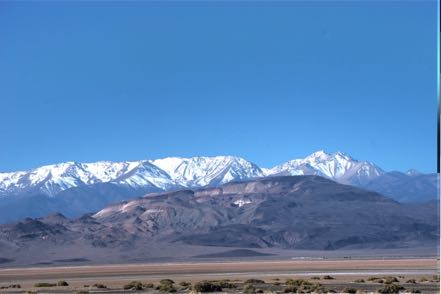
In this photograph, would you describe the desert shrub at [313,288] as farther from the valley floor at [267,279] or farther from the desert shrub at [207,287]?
the desert shrub at [207,287]

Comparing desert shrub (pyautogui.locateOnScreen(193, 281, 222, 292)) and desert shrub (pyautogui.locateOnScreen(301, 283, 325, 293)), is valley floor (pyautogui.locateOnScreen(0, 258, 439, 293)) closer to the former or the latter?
desert shrub (pyautogui.locateOnScreen(301, 283, 325, 293))

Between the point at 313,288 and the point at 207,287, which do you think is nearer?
the point at 313,288

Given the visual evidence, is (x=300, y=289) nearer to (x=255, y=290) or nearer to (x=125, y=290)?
(x=255, y=290)

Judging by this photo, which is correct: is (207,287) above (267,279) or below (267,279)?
below

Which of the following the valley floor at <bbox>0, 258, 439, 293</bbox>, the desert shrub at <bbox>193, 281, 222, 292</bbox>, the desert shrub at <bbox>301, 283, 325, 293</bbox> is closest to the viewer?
the desert shrub at <bbox>301, 283, 325, 293</bbox>

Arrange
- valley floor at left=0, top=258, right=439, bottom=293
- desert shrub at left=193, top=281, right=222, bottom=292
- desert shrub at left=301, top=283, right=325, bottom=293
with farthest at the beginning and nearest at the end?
valley floor at left=0, top=258, right=439, bottom=293, desert shrub at left=193, top=281, right=222, bottom=292, desert shrub at left=301, top=283, right=325, bottom=293

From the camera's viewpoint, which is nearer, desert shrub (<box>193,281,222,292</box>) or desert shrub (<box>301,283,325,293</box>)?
desert shrub (<box>301,283,325,293</box>)

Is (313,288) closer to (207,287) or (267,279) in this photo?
(207,287)

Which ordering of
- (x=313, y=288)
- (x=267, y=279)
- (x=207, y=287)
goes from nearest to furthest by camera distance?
(x=313, y=288) → (x=207, y=287) → (x=267, y=279)

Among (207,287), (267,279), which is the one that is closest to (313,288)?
(207,287)

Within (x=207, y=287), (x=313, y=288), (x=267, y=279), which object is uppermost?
(x=267, y=279)

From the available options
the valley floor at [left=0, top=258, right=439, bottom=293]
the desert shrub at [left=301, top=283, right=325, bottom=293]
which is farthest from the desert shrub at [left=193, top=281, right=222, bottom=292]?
the desert shrub at [left=301, top=283, right=325, bottom=293]

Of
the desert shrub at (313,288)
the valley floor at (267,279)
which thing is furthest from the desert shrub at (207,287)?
the desert shrub at (313,288)

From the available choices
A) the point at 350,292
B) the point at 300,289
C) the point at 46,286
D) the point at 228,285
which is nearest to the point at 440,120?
the point at 350,292
